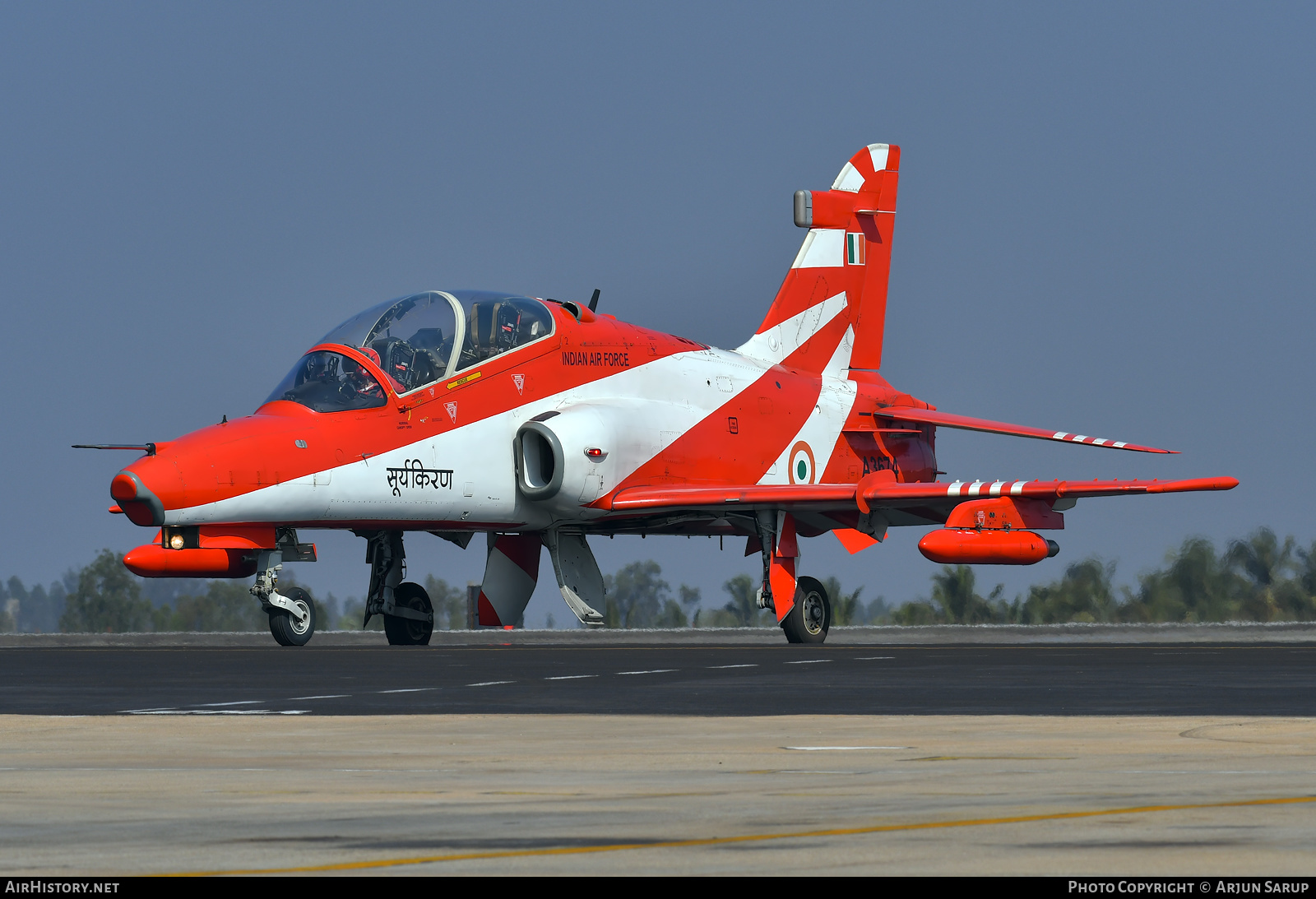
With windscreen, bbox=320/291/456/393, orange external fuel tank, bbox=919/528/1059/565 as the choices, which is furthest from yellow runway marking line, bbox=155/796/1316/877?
windscreen, bbox=320/291/456/393

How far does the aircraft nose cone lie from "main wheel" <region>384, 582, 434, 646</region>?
5.98 metres

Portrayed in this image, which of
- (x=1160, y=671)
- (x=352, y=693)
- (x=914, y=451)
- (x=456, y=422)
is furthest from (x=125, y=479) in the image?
(x=914, y=451)

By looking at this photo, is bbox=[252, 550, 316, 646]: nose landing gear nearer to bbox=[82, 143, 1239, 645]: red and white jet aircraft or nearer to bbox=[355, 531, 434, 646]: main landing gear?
bbox=[82, 143, 1239, 645]: red and white jet aircraft

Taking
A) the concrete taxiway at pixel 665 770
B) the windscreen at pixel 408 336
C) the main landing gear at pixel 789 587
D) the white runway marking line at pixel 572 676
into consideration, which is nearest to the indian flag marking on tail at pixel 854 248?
the main landing gear at pixel 789 587

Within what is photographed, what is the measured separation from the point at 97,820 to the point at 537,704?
22.3 ft

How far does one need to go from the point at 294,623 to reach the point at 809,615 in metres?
6.90

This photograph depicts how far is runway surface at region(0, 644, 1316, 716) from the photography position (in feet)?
44.9

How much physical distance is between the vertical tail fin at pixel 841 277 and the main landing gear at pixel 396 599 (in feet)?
22.8

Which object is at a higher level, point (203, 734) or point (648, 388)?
point (648, 388)

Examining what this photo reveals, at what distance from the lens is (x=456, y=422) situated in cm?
2575

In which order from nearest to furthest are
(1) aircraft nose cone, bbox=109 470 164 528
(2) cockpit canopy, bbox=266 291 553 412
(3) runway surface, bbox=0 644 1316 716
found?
(3) runway surface, bbox=0 644 1316 716
(1) aircraft nose cone, bbox=109 470 164 528
(2) cockpit canopy, bbox=266 291 553 412

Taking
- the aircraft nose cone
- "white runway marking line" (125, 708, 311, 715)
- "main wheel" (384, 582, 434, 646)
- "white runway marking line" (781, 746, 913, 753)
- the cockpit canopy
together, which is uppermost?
the cockpit canopy

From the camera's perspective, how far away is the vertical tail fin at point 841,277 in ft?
108

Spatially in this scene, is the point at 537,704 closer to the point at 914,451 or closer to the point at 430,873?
the point at 430,873
